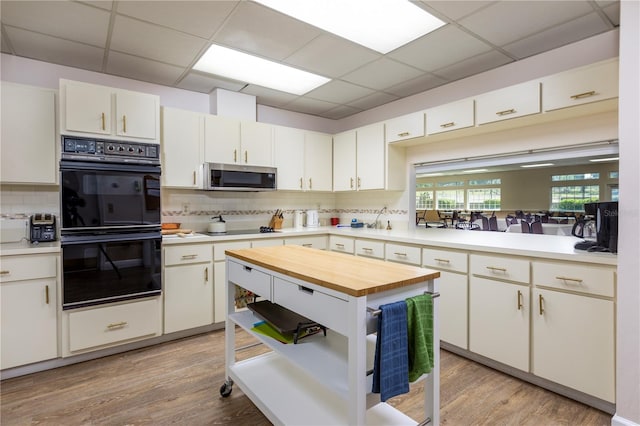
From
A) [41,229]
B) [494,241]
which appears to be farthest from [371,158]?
[41,229]

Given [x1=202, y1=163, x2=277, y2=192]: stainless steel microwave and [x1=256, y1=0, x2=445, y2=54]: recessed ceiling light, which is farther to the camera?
[x1=202, y1=163, x2=277, y2=192]: stainless steel microwave

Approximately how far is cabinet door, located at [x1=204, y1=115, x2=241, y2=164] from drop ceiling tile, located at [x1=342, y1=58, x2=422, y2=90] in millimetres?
Result: 1351

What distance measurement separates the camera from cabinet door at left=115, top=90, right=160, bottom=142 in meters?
2.81

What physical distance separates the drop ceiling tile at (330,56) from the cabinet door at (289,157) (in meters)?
1.02

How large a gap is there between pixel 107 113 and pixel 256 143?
1504 mm

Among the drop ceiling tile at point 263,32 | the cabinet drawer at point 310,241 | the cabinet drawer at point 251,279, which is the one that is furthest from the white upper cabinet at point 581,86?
the cabinet drawer at point 310,241

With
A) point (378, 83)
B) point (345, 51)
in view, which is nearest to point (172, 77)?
point (345, 51)

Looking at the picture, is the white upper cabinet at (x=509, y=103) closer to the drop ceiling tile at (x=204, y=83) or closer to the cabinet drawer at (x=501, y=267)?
the cabinet drawer at (x=501, y=267)

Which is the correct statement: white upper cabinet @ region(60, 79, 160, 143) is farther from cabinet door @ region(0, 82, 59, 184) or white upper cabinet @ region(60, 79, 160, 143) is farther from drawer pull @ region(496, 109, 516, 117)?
drawer pull @ region(496, 109, 516, 117)

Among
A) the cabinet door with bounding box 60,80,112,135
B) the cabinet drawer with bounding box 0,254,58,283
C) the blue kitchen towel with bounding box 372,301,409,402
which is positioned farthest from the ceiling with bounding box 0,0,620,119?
the blue kitchen towel with bounding box 372,301,409,402

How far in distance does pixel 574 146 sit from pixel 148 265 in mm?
3749

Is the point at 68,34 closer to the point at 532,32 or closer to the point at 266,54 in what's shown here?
the point at 266,54

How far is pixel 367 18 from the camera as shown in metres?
2.34

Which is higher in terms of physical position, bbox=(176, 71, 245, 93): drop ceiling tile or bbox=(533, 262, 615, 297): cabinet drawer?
bbox=(176, 71, 245, 93): drop ceiling tile
